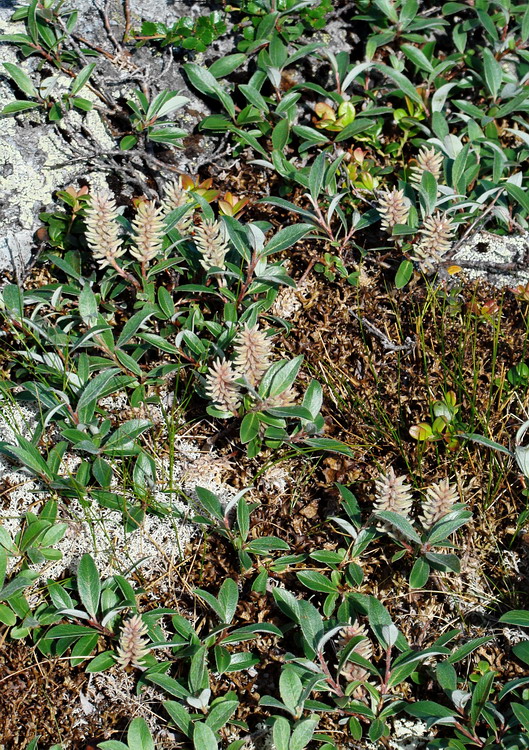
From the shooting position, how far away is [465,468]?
2.91m

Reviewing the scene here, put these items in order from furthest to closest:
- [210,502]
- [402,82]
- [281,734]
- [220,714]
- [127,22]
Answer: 1. [127,22]
2. [402,82]
3. [210,502]
4. [220,714]
5. [281,734]

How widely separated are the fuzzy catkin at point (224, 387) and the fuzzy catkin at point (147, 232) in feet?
2.08

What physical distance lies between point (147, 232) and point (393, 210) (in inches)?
44.4

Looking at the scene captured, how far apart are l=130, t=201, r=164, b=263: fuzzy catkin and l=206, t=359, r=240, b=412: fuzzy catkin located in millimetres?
634

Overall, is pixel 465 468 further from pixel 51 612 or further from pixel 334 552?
pixel 51 612

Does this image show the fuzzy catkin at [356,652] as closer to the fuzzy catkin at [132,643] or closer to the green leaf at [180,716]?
the green leaf at [180,716]

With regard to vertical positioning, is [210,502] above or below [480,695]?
above

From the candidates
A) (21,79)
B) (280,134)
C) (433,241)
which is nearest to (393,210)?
(433,241)

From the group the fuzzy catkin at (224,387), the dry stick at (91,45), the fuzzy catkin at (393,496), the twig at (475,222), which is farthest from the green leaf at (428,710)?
the dry stick at (91,45)

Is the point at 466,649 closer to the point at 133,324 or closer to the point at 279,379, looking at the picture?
the point at 279,379

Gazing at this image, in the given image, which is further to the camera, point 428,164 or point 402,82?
point 402,82

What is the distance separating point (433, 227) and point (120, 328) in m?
1.54

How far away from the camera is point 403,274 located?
3.29 m

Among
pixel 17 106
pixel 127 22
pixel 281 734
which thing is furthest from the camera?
pixel 127 22
